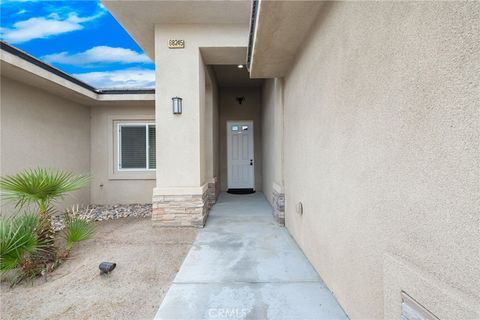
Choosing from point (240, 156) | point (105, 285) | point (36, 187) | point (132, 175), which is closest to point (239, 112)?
point (240, 156)

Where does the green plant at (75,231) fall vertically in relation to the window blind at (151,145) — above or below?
below

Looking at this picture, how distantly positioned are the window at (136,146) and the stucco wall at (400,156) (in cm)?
579

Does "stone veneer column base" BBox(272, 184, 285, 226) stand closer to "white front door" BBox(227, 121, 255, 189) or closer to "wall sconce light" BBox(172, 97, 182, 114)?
"wall sconce light" BBox(172, 97, 182, 114)

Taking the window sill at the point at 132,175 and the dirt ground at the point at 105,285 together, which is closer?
the dirt ground at the point at 105,285

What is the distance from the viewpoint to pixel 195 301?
237cm

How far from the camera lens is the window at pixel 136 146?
7207mm

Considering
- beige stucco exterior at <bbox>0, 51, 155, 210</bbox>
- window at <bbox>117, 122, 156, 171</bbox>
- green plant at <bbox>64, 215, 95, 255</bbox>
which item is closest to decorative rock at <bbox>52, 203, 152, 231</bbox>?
beige stucco exterior at <bbox>0, 51, 155, 210</bbox>

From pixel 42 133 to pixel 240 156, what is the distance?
5853mm

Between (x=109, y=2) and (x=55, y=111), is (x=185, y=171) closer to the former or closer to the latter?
(x=109, y=2)

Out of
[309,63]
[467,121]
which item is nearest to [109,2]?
[309,63]

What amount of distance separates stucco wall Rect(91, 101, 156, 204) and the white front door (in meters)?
3.04

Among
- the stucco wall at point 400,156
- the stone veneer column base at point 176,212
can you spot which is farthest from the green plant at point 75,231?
the stucco wall at point 400,156

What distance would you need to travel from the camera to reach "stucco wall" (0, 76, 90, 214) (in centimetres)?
481

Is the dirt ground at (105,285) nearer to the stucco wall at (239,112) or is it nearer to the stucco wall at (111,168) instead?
the stucco wall at (111,168)
